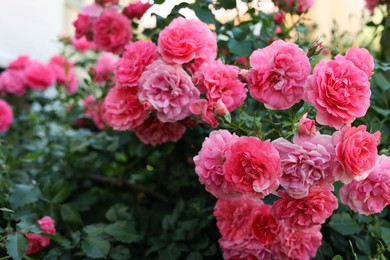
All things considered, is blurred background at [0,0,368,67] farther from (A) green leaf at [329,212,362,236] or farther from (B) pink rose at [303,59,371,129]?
(B) pink rose at [303,59,371,129]

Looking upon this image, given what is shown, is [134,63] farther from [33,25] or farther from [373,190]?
[33,25]

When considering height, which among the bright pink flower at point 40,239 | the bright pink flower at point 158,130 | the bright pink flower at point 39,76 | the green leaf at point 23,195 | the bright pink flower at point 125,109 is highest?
the bright pink flower at point 125,109

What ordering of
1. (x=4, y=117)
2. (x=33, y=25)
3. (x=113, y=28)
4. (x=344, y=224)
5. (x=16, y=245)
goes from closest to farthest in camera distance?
1. (x=16, y=245)
2. (x=344, y=224)
3. (x=113, y=28)
4. (x=4, y=117)
5. (x=33, y=25)

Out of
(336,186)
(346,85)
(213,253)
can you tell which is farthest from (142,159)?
(346,85)

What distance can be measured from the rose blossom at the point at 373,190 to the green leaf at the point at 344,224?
7.1 inches

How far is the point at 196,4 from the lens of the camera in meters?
1.13

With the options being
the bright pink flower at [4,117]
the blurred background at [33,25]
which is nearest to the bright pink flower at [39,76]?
the bright pink flower at [4,117]

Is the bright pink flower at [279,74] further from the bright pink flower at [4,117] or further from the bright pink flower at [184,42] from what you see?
the bright pink flower at [4,117]

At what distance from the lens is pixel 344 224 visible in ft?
3.19

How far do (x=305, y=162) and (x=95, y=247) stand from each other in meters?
0.53

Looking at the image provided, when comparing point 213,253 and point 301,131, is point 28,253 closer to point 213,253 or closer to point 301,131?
point 213,253

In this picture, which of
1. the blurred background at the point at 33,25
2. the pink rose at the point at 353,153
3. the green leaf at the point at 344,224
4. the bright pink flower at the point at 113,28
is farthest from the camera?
the blurred background at the point at 33,25

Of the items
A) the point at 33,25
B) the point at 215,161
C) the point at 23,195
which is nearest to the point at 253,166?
the point at 215,161

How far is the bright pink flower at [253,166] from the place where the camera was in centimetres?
72
